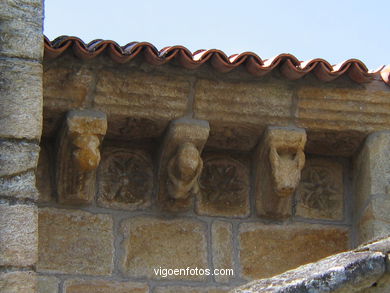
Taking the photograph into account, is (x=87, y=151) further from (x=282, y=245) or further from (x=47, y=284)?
(x=282, y=245)

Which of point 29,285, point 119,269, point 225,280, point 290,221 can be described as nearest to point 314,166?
point 290,221

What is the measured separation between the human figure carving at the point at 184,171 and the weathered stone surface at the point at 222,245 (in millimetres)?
232

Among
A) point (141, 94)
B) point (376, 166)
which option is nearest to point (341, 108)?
point (376, 166)

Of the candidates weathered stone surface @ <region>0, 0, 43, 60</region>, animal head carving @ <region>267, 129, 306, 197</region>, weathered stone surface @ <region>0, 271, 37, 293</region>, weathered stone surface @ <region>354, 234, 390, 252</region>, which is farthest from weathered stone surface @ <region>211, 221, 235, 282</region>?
weathered stone surface @ <region>354, 234, 390, 252</region>

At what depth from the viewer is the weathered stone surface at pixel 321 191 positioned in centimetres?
556

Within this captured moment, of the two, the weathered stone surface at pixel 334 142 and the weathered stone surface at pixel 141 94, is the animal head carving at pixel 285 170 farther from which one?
the weathered stone surface at pixel 141 94

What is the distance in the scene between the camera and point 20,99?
3906mm

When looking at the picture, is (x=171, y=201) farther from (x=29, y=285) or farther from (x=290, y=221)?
(x=29, y=285)

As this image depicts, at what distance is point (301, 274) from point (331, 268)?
3.4 inches

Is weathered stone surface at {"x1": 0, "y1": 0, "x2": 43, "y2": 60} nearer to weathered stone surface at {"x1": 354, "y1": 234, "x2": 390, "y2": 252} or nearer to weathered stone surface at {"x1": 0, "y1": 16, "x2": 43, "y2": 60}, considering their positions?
weathered stone surface at {"x1": 0, "y1": 16, "x2": 43, "y2": 60}

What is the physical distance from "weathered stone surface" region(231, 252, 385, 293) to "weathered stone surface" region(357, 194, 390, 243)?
213cm

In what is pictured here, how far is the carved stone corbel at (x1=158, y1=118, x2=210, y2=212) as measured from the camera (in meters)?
5.13

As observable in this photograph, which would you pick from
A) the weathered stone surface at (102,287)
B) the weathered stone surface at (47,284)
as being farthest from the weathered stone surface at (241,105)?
the weathered stone surface at (47,284)

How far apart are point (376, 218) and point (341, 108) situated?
1.85ft
